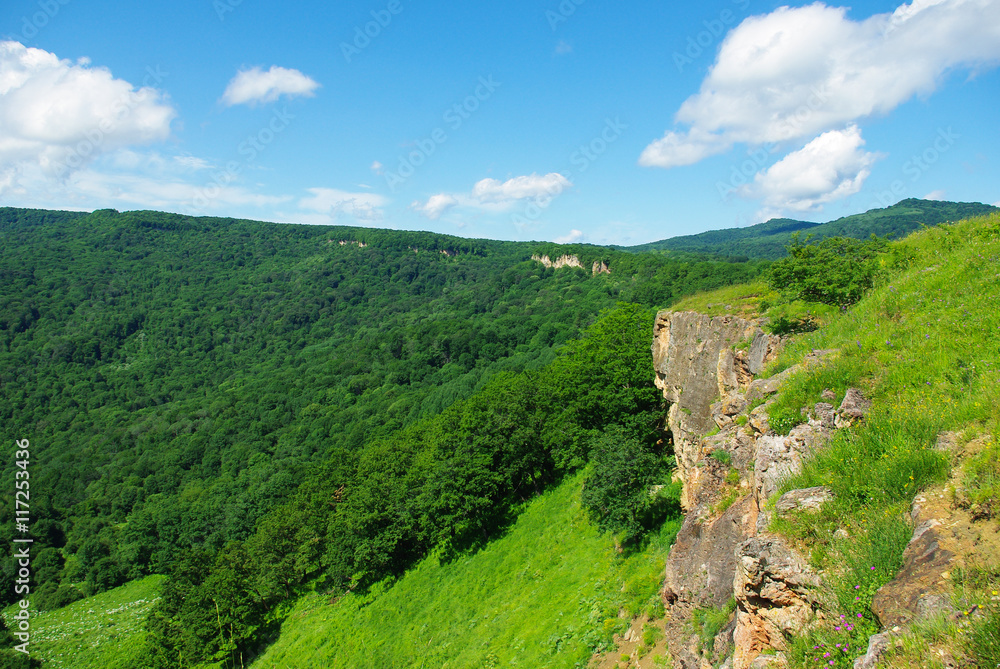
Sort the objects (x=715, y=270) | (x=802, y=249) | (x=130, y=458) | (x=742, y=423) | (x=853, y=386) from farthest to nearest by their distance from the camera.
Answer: (x=130, y=458)
(x=715, y=270)
(x=802, y=249)
(x=742, y=423)
(x=853, y=386)

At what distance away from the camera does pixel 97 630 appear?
42.4m

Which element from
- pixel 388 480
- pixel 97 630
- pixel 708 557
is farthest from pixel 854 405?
pixel 97 630

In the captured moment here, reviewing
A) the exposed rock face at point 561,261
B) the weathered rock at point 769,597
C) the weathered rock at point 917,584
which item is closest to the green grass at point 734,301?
the weathered rock at point 769,597

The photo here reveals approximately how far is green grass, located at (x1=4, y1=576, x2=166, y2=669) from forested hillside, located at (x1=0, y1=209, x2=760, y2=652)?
11.5ft

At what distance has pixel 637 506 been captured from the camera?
17422 millimetres

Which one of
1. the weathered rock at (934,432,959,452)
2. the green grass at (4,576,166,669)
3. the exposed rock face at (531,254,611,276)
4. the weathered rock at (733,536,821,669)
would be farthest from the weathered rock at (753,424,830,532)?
the exposed rock face at (531,254,611,276)

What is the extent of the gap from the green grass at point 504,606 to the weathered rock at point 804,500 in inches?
345

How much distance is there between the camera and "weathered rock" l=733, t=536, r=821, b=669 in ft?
18.2

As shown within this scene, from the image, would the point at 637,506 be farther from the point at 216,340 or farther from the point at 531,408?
the point at 216,340

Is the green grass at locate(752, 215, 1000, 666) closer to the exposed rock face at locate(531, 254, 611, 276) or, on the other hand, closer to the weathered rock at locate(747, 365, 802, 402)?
the weathered rock at locate(747, 365, 802, 402)

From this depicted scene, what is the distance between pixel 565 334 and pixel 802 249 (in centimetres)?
8237

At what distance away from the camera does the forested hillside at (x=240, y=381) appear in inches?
1768

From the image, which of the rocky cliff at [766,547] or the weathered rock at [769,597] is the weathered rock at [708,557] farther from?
the weathered rock at [769,597]

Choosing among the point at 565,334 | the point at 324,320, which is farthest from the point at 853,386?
the point at 324,320
